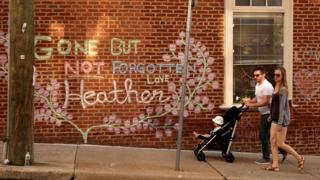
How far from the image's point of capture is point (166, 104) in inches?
411

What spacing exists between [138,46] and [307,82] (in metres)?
3.42

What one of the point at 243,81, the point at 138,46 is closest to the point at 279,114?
the point at 243,81

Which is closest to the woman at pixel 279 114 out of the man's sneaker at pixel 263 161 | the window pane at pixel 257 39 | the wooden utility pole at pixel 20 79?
the man's sneaker at pixel 263 161

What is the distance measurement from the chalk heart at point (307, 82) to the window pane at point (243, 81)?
20.4 inches

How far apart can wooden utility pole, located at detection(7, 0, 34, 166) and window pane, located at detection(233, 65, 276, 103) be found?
4.28 m

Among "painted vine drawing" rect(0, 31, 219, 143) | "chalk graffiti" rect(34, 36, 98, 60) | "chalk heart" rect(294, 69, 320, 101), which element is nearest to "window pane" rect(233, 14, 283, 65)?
"chalk heart" rect(294, 69, 320, 101)

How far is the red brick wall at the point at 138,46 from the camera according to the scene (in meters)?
10.1

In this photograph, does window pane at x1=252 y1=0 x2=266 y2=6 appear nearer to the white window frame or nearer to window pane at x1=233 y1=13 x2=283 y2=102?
the white window frame

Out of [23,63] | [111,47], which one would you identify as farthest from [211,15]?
[23,63]

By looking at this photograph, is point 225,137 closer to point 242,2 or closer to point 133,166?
point 133,166

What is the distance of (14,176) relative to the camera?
7.81 metres

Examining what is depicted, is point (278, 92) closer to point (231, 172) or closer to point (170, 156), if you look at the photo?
point (231, 172)

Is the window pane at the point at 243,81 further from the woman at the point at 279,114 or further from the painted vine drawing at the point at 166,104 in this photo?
the woman at the point at 279,114

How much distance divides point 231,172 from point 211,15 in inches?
129
